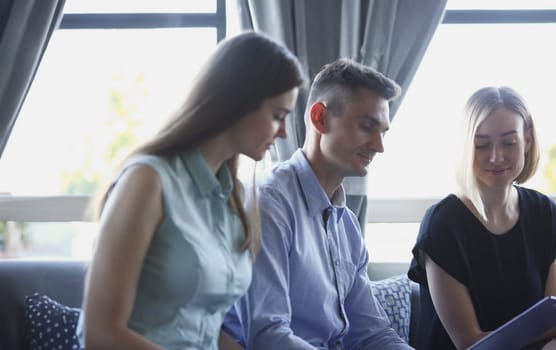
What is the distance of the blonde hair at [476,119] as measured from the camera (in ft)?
Answer: 8.61

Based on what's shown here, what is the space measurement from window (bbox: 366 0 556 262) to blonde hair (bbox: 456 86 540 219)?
106cm

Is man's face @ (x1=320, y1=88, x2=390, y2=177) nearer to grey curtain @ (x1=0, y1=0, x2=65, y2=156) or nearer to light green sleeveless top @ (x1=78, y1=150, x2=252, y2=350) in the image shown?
light green sleeveless top @ (x1=78, y1=150, x2=252, y2=350)

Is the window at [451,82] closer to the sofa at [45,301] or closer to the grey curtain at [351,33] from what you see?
the grey curtain at [351,33]

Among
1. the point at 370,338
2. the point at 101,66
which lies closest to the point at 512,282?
the point at 370,338

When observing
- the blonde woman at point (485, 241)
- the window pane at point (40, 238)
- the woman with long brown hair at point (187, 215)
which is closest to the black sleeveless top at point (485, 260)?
the blonde woman at point (485, 241)

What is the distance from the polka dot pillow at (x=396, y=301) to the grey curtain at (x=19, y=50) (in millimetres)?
1671

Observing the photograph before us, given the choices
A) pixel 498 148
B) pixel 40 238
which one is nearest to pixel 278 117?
pixel 498 148

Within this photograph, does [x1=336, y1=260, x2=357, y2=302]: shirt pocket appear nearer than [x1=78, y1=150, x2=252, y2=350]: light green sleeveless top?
No

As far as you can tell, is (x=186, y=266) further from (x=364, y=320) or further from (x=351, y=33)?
(x=351, y=33)

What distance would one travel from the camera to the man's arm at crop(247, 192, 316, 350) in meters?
2.13

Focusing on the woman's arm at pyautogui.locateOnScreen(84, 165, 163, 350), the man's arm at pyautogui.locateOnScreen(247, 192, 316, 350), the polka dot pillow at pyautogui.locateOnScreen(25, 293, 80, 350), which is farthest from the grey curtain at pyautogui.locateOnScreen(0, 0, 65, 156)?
the woman's arm at pyautogui.locateOnScreen(84, 165, 163, 350)

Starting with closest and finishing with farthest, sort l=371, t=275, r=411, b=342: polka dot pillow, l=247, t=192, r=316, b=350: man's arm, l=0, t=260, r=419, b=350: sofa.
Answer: l=247, t=192, r=316, b=350: man's arm < l=0, t=260, r=419, b=350: sofa < l=371, t=275, r=411, b=342: polka dot pillow

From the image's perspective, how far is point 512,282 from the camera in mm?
2646

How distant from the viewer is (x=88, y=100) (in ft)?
12.4
